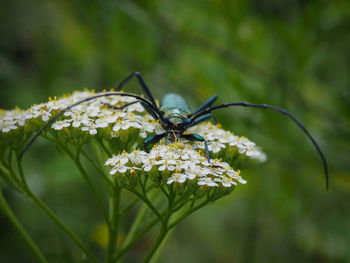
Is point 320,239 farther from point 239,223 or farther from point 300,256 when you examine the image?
point 239,223

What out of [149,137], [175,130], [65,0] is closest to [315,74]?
[175,130]

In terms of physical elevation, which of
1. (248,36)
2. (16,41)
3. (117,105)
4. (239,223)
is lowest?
(239,223)

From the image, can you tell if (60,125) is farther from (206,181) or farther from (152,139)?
(206,181)

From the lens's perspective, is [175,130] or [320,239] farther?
[320,239]

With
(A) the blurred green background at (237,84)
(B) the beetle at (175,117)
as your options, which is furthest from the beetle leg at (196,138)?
(A) the blurred green background at (237,84)

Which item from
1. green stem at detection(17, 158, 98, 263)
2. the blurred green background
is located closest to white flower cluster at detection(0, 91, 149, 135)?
green stem at detection(17, 158, 98, 263)

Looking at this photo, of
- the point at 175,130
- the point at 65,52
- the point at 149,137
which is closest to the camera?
the point at 149,137

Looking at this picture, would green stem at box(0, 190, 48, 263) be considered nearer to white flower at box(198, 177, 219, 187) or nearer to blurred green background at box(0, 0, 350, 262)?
blurred green background at box(0, 0, 350, 262)
